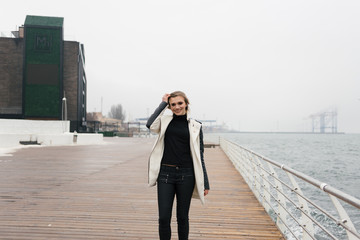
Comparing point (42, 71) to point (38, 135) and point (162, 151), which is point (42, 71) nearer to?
point (38, 135)

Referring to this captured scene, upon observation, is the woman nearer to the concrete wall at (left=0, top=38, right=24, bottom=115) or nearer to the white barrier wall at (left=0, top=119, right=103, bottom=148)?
the white barrier wall at (left=0, top=119, right=103, bottom=148)

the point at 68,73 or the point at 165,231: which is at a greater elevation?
the point at 68,73

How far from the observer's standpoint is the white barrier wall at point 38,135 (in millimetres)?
26141

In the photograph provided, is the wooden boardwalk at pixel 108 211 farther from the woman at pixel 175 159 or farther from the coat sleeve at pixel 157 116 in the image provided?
the coat sleeve at pixel 157 116

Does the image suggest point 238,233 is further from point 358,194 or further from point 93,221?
point 358,194

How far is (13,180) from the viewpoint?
360 inches

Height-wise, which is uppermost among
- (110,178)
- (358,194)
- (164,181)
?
(164,181)

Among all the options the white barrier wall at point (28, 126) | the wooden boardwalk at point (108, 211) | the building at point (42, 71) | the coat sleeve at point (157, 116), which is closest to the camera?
the coat sleeve at point (157, 116)

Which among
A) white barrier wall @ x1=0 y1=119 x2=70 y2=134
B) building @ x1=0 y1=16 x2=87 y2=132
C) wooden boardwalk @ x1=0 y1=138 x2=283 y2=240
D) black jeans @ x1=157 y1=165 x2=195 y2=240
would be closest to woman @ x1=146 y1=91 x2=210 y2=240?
black jeans @ x1=157 y1=165 x2=195 y2=240

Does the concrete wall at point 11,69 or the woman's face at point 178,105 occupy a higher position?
the concrete wall at point 11,69

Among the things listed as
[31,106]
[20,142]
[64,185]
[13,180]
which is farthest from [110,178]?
[31,106]

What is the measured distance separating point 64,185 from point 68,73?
137 ft

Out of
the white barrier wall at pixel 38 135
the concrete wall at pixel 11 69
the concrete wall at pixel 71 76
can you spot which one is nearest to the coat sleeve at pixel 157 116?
the white barrier wall at pixel 38 135

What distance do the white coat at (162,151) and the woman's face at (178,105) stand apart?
100mm
